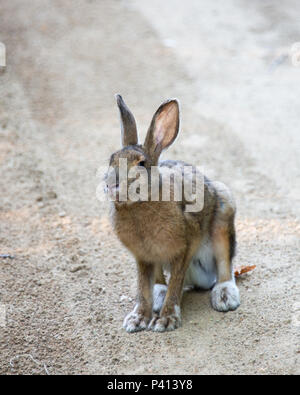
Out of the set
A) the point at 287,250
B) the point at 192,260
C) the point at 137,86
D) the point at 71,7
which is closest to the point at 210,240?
the point at 192,260

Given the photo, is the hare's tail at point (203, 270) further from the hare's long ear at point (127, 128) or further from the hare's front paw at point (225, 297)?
the hare's long ear at point (127, 128)

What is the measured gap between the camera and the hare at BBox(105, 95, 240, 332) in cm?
475

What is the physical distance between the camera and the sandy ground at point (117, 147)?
4.76 metres

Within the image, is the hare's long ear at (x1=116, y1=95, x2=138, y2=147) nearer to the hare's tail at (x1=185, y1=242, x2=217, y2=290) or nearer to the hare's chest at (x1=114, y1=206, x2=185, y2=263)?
the hare's chest at (x1=114, y1=206, x2=185, y2=263)

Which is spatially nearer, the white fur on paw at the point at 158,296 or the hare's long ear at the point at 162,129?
the hare's long ear at the point at 162,129

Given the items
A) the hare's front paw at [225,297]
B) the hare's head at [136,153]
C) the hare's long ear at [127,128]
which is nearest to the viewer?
the hare's head at [136,153]

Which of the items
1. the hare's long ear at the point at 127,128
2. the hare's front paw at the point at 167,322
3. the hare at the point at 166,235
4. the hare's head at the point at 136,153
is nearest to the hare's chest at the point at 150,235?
the hare at the point at 166,235

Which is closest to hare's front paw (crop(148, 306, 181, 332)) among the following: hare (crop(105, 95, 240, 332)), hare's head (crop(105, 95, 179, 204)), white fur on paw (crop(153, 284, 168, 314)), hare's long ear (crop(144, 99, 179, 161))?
hare (crop(105, 95, 240, 332))

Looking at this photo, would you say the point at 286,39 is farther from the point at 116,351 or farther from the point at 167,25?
the point at 116,351

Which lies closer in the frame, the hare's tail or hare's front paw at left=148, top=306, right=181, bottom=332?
hare's front paw at left=148, top=306, right=181, bottom=332

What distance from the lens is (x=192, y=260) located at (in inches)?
212

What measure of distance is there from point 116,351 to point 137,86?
7.34 meters

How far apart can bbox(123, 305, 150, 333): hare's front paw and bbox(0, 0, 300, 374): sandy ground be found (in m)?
0.09

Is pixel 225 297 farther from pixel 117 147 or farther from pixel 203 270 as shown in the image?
pixel 117 147
